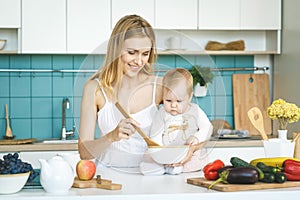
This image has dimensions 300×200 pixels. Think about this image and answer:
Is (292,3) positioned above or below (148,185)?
above

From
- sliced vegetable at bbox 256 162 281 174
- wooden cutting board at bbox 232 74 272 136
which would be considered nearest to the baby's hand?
sliced vegetable at bbox 256 162 281 174

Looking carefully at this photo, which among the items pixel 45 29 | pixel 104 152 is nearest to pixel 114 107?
pixel 104 152

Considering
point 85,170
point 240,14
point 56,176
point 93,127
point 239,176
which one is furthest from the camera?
point 240,14

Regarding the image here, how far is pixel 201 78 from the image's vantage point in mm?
2291

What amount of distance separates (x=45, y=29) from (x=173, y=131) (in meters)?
2.17

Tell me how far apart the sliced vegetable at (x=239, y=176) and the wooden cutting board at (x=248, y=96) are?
253 centimetres

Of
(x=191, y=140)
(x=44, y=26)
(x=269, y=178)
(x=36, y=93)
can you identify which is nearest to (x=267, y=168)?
(x=269, y=178)

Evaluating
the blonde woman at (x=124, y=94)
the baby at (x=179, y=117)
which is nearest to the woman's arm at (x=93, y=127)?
the blonde woman at (x=124, y=94)

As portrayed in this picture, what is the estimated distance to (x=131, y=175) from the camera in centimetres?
253

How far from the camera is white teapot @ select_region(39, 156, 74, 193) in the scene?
6.77 feet

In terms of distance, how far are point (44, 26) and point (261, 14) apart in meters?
1.51

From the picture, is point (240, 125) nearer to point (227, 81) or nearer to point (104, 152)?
point (227, 81)

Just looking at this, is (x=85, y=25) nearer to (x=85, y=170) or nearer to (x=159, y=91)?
(x=159, y=91)

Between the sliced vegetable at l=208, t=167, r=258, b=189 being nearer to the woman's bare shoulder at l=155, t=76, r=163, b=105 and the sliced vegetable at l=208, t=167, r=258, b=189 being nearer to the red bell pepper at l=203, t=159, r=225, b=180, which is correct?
the red bell pepper at l=203, t=159, r=225, b=180
